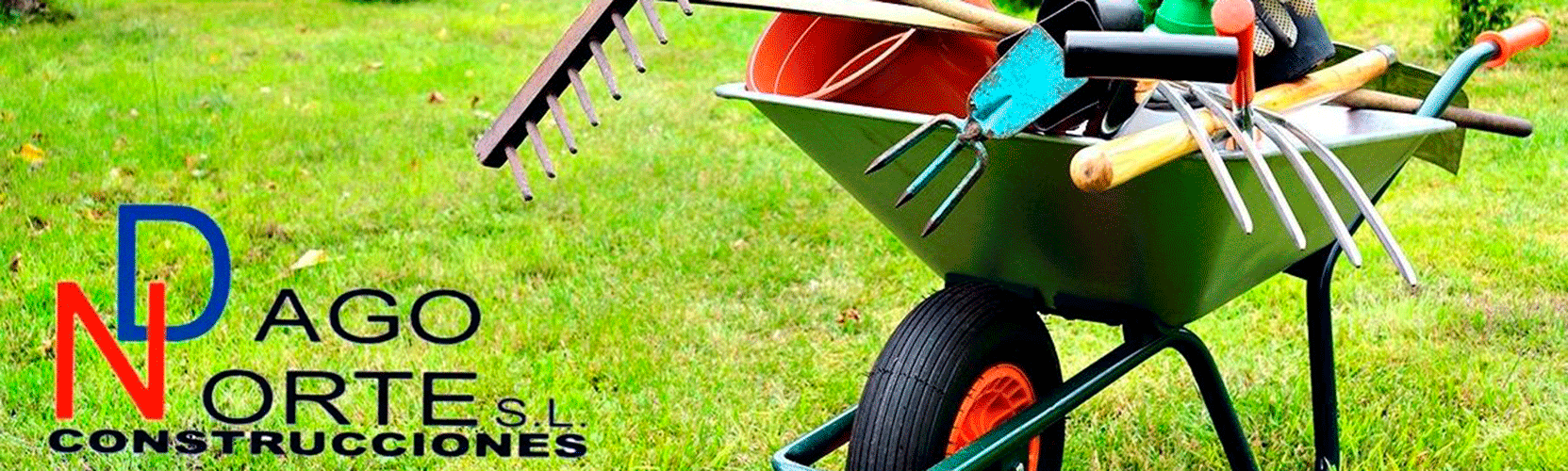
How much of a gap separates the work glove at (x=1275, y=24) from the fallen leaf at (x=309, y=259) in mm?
2470

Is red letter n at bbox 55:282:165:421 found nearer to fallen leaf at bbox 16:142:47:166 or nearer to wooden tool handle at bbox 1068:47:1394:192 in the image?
fallen leaf at bbox 16:142:47:166

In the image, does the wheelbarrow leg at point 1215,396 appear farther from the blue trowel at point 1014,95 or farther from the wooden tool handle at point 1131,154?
the blue trowel at point 1014,95

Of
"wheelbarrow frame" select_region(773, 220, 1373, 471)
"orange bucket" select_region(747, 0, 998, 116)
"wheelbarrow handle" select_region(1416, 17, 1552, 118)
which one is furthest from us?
"wheelbarrow handle" select_region(1416, 17, 1552, 118)

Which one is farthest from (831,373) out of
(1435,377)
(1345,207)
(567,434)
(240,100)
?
(240,100)

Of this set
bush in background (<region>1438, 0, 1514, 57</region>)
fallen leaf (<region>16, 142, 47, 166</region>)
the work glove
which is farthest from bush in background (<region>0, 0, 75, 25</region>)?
the work glove

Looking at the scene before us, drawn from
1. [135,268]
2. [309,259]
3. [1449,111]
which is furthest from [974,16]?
[135,268]

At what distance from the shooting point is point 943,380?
5.37 feet

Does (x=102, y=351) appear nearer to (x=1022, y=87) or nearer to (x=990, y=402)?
(x=990, y=402)

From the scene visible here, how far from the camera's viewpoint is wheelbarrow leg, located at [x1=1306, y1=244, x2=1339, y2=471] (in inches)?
80.5

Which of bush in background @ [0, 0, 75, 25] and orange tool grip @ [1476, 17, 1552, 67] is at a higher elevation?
orange tool grip @ [1476, 17, 1552, 67]

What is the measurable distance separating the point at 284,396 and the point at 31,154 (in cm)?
221

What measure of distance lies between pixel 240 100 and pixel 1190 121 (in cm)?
480

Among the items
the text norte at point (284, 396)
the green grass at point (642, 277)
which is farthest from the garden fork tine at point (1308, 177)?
the text norte at point (284, 396)

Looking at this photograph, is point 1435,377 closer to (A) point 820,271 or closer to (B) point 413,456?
(A) point 820,271
